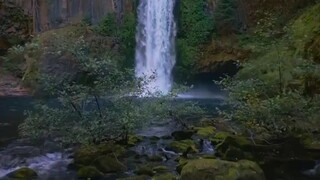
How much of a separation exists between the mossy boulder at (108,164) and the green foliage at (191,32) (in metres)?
16.5

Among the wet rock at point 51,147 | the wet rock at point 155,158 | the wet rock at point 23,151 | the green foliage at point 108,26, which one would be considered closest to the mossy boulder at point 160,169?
the wet rock at point 155,158

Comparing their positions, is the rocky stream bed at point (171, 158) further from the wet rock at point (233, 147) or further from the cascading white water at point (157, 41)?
the cascading white water at point (157, 41)

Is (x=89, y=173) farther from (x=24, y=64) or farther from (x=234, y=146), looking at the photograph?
(x=24, y=64)

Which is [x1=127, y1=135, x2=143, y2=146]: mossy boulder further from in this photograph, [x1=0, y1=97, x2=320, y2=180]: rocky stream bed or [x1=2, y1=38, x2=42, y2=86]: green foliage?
[x1=2, y1=38, x2=42, y2=86]: green foliage

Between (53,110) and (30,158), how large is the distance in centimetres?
156

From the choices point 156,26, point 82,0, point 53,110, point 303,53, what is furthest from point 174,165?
point 82,0

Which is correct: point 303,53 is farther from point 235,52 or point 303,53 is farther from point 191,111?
point 235,52

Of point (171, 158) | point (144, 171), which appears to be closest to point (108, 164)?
point (144, 171)

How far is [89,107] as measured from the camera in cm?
1183

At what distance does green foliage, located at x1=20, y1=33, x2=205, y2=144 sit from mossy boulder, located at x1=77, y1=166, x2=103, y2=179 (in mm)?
1089

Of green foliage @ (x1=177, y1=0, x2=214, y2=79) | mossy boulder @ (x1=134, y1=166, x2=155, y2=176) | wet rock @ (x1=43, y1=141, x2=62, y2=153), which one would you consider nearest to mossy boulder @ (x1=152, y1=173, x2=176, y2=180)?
mossy boulder @ (x1=134, y1=166, x2=155, y2=176)

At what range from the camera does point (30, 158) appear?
11953mm

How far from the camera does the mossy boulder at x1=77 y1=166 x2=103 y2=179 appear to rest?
10.1 metres

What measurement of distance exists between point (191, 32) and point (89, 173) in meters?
18.2
